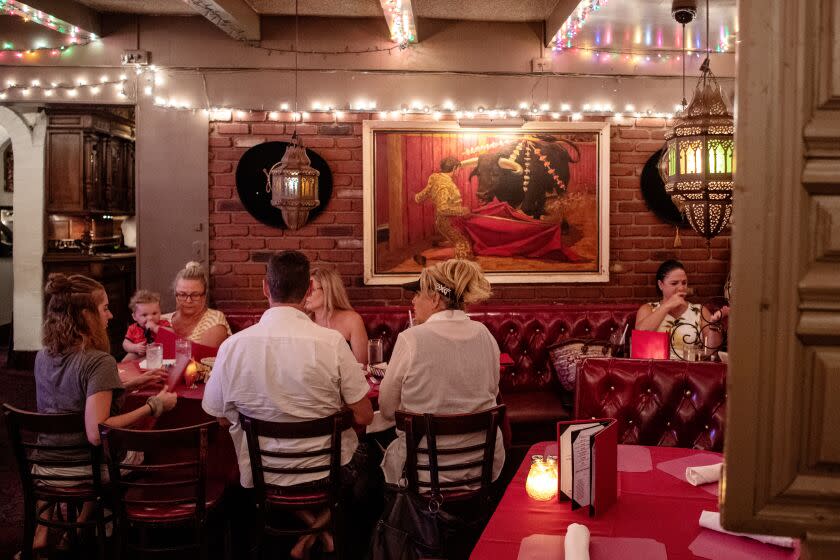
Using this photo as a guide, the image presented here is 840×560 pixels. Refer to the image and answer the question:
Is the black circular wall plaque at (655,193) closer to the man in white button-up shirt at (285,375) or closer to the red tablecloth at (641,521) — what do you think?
the man in white button-up shirt at (285,375)

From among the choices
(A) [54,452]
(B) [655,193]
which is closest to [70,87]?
(A) [54,452]

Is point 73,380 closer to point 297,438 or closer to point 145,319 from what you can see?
point 297,438

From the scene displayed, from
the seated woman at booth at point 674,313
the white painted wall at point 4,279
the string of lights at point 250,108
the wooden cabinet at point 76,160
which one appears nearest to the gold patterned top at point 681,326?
the seated woman at booth at point 674,313

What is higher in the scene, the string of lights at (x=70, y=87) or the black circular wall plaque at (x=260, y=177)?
the string of lights at (x=70, y=87)

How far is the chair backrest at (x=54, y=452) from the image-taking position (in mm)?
2715

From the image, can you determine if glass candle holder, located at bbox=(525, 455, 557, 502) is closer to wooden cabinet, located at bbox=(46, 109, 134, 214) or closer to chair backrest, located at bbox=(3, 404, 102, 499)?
chair backrest, located at bbox=(3, 404, 102, 499)

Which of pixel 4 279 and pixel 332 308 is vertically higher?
pixel 332 308

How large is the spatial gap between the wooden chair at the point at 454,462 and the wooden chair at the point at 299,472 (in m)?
0.27

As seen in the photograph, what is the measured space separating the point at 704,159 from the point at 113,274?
304 inches

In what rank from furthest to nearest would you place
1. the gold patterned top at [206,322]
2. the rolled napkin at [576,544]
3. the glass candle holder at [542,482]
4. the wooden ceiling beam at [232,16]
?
the gold patterned top at [206,322], the wooden ceiling beam at [232,16], the glass candle holder at [542,482], the rolled napkin at [576,544]

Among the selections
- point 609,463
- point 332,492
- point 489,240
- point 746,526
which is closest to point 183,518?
point 332,492

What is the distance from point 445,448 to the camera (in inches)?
112

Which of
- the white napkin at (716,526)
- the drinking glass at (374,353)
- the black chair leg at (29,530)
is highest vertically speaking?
the drinking glass at (374,353)

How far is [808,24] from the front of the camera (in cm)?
78
